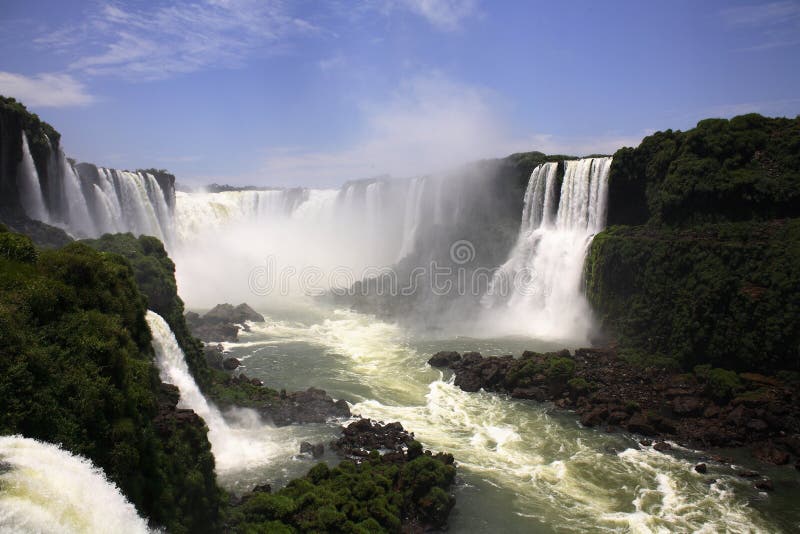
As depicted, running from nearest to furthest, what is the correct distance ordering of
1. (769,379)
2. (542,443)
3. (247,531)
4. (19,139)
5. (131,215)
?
(247,531) < (542,443) < (769,379) < (19,139) < (131,215)

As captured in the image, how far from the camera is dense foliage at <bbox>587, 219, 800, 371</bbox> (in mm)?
22484

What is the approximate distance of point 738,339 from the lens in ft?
76.6

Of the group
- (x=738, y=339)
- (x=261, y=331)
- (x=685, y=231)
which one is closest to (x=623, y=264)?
(x=685, y=231)

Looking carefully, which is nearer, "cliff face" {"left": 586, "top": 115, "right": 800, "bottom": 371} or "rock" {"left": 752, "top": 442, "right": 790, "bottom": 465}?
"rock" {"left": 752, "top": 442, "right": 790, "bottom": 465}

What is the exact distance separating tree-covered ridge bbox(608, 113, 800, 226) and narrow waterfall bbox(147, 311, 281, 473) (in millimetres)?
25645

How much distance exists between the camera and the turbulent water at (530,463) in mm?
14883

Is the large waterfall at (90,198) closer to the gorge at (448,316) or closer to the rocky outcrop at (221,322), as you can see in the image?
the gorge at (448,316)

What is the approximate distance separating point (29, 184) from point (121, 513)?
1250 inches

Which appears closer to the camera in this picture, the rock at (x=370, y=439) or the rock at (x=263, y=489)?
the rock at (x=263, y=489)

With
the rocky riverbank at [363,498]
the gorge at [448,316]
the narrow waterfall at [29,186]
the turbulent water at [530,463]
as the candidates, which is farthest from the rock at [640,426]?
the narrow waterfall at [29,186]

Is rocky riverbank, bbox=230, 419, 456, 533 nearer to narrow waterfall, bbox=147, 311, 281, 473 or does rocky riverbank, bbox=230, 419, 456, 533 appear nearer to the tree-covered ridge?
narrow waterfall, bbox=147, 311, 281, 473

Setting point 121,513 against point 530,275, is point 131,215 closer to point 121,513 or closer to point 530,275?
point 530,275

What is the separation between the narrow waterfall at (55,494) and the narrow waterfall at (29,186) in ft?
99.9

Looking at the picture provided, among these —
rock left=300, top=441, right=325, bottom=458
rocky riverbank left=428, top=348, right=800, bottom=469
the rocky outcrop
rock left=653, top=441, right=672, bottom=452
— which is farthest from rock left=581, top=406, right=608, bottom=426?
the rocky outcrop
